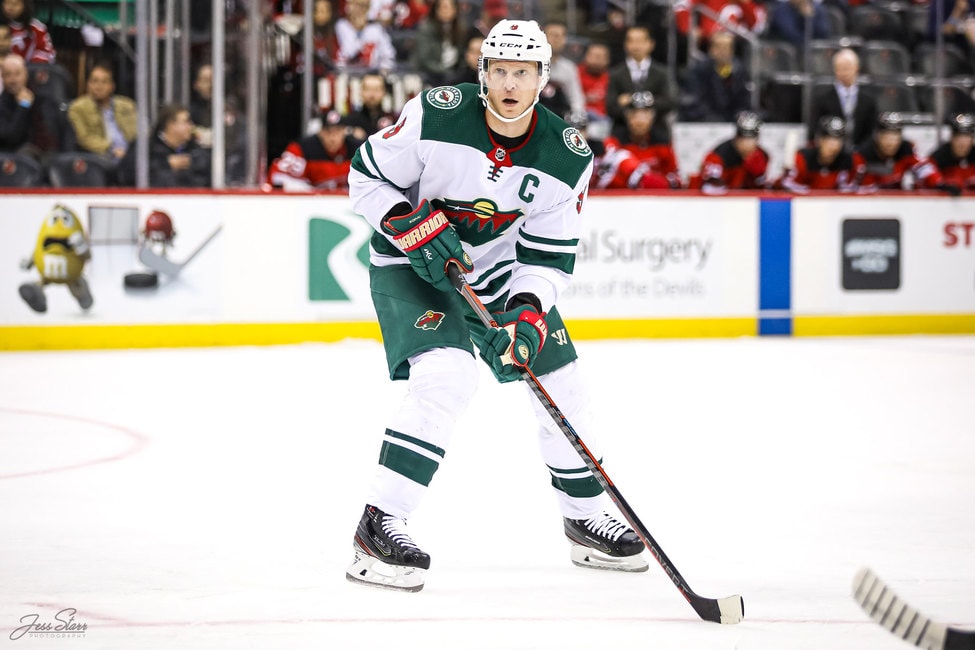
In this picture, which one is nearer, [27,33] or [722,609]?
[722,609]

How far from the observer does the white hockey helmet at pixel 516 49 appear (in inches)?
117

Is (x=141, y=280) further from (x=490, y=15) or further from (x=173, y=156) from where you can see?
(x=490, y=15)

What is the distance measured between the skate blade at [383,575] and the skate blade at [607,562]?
0.42 metres

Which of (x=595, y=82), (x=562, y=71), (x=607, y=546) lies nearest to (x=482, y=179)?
(x=607, y=546)

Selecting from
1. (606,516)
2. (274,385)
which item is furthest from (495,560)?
(274,385)

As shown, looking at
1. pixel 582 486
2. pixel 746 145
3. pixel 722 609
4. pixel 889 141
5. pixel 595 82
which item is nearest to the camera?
pixel 722 609

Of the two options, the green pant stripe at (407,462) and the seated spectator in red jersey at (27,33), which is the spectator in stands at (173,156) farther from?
the green pant stripe at (407,462)

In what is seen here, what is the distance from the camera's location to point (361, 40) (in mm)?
9328

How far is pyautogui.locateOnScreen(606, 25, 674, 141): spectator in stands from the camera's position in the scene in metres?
9.26

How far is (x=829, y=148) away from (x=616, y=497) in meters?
6.83

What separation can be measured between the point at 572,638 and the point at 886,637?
0.59 metres

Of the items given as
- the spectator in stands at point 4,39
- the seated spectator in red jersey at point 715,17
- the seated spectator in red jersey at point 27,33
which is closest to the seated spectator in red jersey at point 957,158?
the seated spectator in red jersey at point 715,17

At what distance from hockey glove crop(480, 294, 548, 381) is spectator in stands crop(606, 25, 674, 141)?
251 inches

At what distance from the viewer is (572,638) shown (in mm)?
2543
